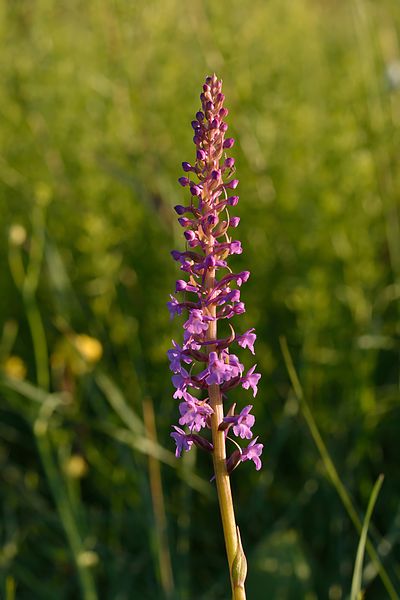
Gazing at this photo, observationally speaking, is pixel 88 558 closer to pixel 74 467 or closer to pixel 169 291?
pixel 74 467

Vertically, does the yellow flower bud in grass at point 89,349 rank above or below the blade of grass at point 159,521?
above

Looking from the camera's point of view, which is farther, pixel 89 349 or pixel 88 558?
pixel 89 349

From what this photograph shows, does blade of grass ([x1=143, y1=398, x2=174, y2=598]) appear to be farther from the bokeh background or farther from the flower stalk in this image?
the flower stalk

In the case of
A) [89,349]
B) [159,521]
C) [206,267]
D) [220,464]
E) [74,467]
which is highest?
[89,349]

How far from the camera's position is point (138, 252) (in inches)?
157

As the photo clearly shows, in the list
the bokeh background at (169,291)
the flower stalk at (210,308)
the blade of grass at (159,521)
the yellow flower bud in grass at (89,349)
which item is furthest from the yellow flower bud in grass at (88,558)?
the flower stalk at (210,308)

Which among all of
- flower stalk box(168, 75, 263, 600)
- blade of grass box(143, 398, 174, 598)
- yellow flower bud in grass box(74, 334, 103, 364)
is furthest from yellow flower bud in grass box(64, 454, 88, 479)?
flower stalk box(168, 75, 263, 600)

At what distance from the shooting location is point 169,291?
3.59m

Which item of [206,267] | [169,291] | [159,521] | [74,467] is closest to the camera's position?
[206,267]

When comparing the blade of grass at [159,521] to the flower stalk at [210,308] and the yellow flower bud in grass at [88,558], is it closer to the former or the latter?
the yellow flower bud in grass at [88,558]

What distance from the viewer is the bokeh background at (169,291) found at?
2.76 meters

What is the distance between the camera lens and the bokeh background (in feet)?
9.05

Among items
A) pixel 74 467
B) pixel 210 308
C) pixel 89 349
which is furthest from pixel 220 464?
pixel 89 349

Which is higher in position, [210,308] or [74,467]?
[74,467]
